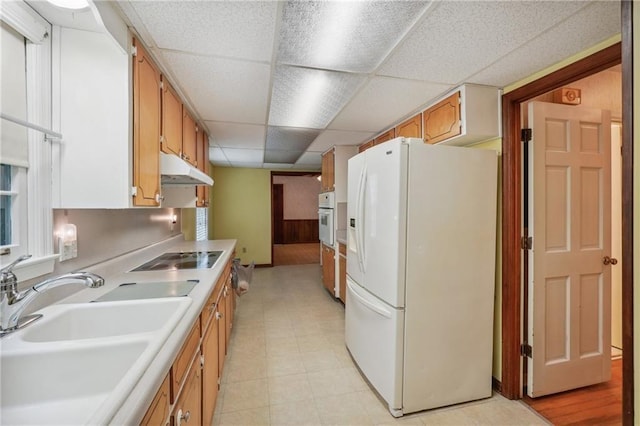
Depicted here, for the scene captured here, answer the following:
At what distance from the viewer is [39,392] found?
89 centimetres

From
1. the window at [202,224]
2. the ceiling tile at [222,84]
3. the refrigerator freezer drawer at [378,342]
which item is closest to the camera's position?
the ceiling tile at [222,84]

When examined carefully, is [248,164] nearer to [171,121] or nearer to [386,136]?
[386,136]

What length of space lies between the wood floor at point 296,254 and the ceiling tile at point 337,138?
356 centimetres

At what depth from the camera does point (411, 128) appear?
2631 mm

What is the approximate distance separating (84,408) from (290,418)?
1297mm

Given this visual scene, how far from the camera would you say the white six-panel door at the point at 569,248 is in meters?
1.97

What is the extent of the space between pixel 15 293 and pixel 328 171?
364cm

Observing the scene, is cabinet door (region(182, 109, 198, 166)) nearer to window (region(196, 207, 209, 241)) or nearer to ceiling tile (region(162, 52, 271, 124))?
ceiling tile (region(162, 52, 271, 124))

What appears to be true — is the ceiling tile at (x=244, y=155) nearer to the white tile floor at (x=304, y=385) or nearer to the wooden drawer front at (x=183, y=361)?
the white tile floor at (x=304, y=385)

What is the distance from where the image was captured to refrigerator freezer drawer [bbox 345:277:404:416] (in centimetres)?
179

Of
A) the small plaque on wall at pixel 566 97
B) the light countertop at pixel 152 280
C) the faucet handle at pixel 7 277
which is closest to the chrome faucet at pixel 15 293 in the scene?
the faucet handle at pixel 7 277

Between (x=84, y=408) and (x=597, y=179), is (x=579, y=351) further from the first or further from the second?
(x=84, y=408)

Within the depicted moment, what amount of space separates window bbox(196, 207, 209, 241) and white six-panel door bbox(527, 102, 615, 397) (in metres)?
4.48

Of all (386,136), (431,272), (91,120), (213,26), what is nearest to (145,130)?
(91,120)
